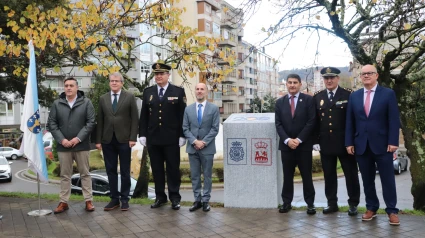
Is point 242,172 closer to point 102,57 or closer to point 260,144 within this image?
point 260,144

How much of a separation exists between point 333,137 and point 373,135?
650 mm

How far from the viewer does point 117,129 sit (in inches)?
282

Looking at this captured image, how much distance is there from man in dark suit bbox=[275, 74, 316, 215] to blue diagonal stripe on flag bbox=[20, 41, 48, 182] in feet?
12.8

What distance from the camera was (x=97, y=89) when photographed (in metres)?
40.5

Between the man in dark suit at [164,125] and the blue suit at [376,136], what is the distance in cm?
271

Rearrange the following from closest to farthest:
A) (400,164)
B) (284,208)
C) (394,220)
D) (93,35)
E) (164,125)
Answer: (394,220)
(284,208)
(164,125)
(93,35)
(400,164)

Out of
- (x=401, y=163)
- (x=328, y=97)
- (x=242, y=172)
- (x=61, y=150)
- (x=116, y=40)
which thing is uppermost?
(x=116, y=40)

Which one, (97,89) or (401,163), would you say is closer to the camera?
(401,163)

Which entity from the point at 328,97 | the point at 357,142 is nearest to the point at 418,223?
the point at 357,142

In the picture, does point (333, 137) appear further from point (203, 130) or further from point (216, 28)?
point (216, 28)

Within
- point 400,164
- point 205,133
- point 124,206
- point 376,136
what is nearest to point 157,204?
point 124,206

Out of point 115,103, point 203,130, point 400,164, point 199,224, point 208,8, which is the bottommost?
point 400,164

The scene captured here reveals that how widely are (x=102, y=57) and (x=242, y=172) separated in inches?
215

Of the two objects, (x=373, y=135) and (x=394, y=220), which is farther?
(x=373, y=135)
